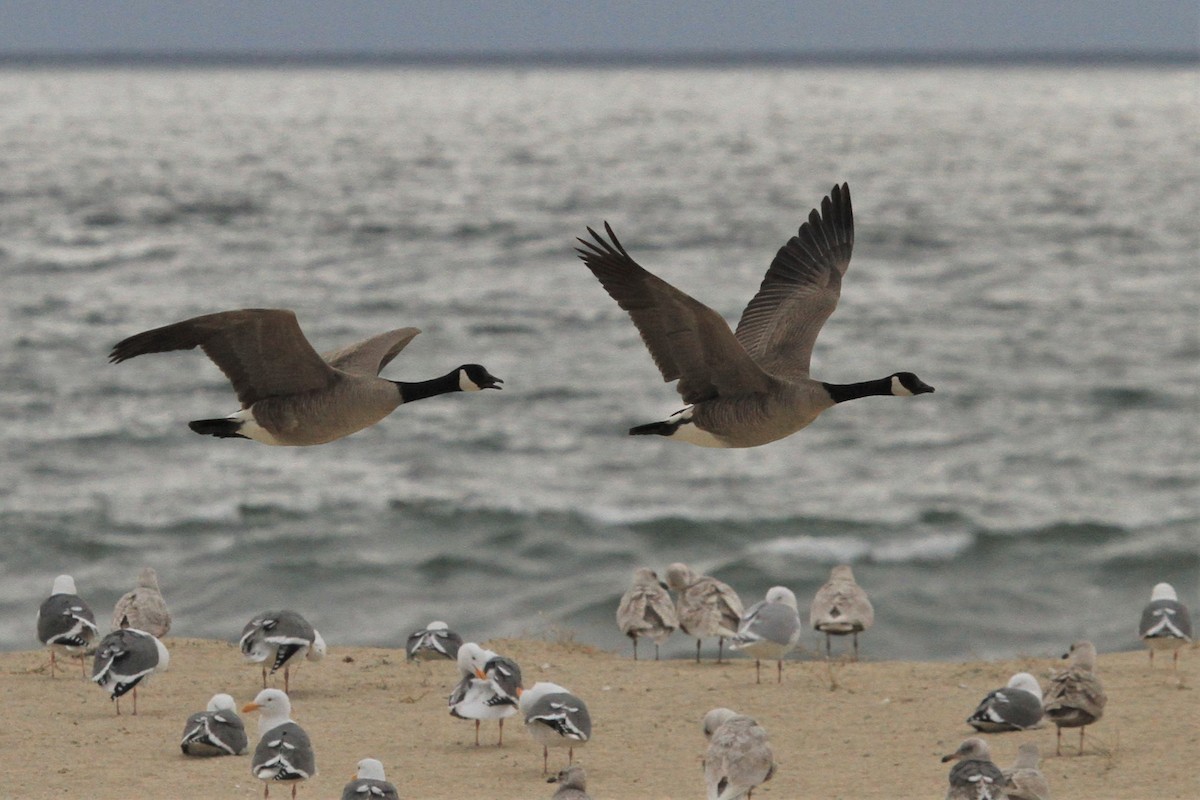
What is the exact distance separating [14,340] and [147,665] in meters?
35.1

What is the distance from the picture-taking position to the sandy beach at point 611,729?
44.5ft

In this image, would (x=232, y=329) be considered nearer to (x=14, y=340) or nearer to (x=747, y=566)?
(x=747, y=566)

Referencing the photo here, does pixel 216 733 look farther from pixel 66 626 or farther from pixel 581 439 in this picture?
pixel 581 439

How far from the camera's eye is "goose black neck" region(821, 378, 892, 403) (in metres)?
8.83

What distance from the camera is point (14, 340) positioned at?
47.5 metres

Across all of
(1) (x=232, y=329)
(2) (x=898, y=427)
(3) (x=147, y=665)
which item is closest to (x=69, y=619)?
(3) (x=147, y=665)

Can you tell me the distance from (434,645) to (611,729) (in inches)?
91.4

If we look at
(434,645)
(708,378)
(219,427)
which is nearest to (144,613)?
(434,645)

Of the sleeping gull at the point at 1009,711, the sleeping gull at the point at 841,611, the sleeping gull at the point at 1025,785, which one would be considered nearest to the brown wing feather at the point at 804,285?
the sleeping gull at the point at 1025,785

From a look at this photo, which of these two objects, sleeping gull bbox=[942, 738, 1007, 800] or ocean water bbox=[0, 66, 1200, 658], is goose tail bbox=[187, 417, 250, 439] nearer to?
sleeping gull bbox=[942, 738, 1007, 800]

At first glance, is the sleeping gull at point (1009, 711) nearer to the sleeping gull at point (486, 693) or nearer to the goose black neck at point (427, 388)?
the sleeping gull at point (486, 693)

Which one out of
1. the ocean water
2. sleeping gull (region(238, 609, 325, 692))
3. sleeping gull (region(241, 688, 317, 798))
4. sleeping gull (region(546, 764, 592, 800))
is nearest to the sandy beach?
sleeping gull (region(238, 609, 325, 692))

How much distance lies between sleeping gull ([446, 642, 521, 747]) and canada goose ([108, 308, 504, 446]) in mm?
5393

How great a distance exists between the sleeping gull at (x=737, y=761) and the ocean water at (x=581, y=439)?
8.79 meters
